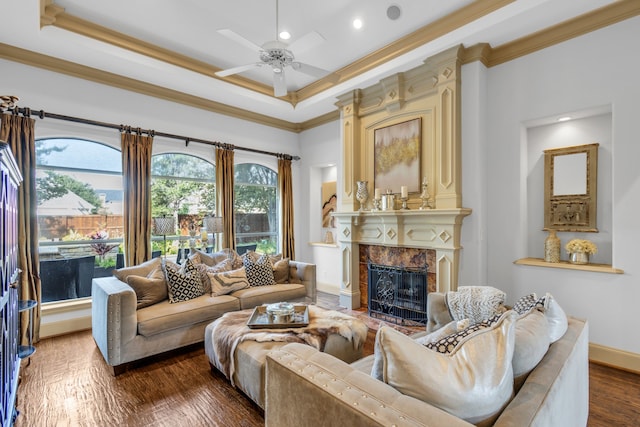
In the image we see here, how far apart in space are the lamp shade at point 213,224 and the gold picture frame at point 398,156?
96.4 inches

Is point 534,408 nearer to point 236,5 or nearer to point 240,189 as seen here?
point 236,5

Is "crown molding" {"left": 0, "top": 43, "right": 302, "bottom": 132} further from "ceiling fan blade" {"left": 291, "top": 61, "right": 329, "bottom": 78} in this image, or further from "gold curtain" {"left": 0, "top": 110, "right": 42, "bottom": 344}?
"ceiling fan blade" {"left": 291, "top": 61, "right": 329, "bottom": 78}

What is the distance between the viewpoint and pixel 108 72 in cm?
399

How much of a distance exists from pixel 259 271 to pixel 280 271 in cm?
32

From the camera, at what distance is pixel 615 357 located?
283 cm

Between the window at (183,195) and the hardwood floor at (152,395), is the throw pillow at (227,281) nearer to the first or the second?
the hardwood floor at (152,395)

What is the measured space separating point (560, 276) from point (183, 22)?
4865 mm

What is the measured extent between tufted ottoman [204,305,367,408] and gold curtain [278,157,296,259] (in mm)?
3048

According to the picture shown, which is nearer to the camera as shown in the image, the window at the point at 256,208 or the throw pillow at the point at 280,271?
the throw pillow at the point at 280,271

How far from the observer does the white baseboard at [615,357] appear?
2.74m

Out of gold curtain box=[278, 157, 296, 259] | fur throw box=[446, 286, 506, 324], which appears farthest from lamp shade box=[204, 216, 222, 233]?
fur throw box=[446, 286, 506, 324]

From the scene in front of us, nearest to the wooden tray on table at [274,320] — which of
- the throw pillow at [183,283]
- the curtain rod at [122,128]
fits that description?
the throw pillow at [183,283]

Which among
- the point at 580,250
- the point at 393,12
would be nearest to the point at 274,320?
the point at 580,250

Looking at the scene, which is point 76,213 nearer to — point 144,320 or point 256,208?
point 144,320
